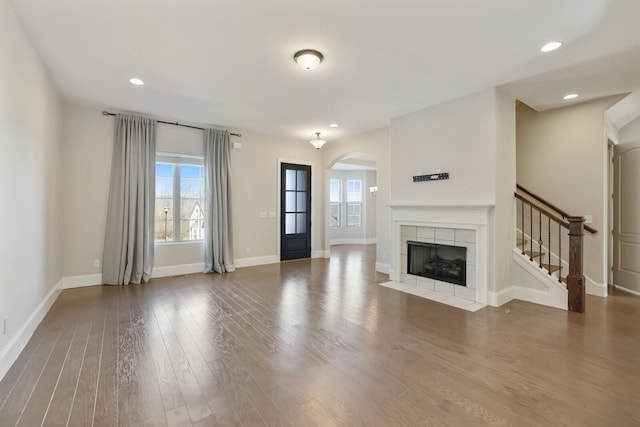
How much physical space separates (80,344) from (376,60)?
4258 millimetres

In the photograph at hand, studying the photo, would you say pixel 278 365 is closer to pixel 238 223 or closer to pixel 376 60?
pixel 376 60

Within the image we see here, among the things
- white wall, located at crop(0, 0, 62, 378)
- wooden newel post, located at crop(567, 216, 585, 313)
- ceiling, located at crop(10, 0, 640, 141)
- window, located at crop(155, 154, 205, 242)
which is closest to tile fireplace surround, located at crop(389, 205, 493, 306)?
wooden newel post, located at crop(567, 216, 585, 313)

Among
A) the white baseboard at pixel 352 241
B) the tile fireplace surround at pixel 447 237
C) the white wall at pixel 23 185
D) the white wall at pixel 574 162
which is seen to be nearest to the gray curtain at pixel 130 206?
the white wall at pixel 23 185

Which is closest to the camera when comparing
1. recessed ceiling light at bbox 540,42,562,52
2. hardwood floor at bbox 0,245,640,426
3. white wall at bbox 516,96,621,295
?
hardwood floor at bbox 0,245,640,426

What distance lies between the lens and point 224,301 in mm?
4070

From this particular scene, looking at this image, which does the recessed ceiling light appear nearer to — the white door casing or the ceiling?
the ceiling

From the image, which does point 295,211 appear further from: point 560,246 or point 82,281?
point 560,246

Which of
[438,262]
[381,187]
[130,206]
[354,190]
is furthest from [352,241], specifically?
[130,206]

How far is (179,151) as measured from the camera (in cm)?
571

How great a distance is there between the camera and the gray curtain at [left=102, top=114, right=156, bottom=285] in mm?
4930

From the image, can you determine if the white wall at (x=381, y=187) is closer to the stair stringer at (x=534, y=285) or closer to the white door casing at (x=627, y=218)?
the stair stringer at (x=534, y=285)

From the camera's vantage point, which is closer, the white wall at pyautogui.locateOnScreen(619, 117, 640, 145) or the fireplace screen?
the fireplace screen

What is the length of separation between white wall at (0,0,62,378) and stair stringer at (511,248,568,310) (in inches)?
226

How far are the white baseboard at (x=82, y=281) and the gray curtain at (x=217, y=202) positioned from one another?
1752 millimetres
